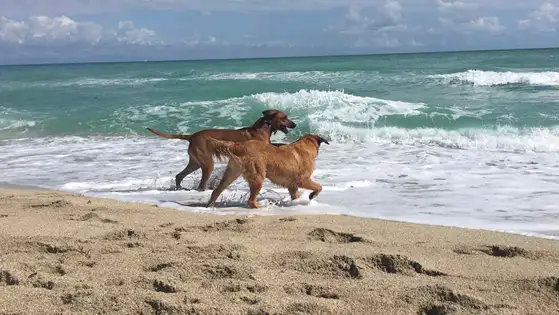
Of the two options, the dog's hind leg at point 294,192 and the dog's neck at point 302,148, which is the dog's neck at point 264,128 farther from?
the dog's hind leg at point 294,192

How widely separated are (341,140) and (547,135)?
4184mm

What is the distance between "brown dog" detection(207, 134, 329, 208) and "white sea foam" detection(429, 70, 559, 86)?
18.0 meters

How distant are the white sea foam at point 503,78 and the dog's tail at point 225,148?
1820 centimetres

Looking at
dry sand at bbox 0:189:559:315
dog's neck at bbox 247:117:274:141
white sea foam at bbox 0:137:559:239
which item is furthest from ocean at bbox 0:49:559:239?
dry sand at bbox 0:189:559:315

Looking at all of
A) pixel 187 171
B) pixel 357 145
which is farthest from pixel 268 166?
pixel 357 145

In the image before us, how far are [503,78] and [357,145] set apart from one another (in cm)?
1458

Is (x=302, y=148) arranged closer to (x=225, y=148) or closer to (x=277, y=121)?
(x=225, y=148)

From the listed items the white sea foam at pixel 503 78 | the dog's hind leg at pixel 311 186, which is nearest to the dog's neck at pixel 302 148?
the dog's hind leg at pixel 311 186

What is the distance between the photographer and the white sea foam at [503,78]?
2278 centimetres

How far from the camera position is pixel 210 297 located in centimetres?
346

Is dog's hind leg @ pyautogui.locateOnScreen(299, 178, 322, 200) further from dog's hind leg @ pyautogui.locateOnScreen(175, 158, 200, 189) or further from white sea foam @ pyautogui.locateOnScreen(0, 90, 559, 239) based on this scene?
dog's hind leg @ pyautogui.locateOnScreen(175, 158, 200, 189)

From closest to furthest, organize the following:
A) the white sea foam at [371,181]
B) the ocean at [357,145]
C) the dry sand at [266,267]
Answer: the dry sand at [266,267] → the white sea foam at [371,181] → the ocean at [357,145]

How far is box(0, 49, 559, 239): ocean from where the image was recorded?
6762mm

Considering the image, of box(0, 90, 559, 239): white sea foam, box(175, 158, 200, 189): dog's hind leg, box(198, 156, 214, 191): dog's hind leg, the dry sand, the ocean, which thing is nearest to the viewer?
the dry sand
